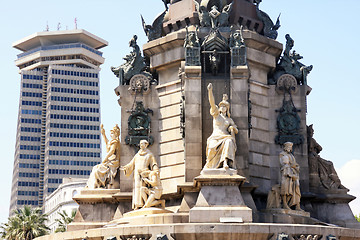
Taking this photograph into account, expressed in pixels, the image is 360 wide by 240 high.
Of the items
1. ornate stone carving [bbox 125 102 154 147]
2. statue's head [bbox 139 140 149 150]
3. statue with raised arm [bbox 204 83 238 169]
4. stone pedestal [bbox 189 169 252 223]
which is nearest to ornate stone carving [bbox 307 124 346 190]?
statue with raised arm [bbox 204 83 238 169]

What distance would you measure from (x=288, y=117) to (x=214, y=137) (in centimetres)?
544

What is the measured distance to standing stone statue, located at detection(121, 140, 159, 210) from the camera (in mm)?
30422

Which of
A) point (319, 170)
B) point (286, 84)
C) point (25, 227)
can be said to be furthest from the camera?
point (25, 227)

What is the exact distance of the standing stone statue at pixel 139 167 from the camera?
99.8 feet

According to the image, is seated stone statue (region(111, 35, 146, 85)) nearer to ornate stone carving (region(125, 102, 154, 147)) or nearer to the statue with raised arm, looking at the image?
ornate stone carving (region(125, 102, 154, 147))

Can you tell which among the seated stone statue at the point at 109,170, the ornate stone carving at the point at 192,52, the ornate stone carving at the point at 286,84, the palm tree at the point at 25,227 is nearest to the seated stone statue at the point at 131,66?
the seated stone statue at the point at 109,170

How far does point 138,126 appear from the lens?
111ft

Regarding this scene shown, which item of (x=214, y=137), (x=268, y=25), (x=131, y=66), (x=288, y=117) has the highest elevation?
(x=268, y=25)

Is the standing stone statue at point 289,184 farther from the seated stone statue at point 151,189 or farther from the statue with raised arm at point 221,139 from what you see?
the seated stone statue at point 151,189

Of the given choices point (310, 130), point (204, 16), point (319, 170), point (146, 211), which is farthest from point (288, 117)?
point (146, 211)

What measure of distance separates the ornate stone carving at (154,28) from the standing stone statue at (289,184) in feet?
29.6

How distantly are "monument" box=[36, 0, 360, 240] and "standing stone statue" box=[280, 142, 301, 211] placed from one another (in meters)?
0.05

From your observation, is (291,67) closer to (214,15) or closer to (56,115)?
(214,15)

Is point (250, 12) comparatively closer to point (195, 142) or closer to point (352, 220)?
A: point (195, 142)
